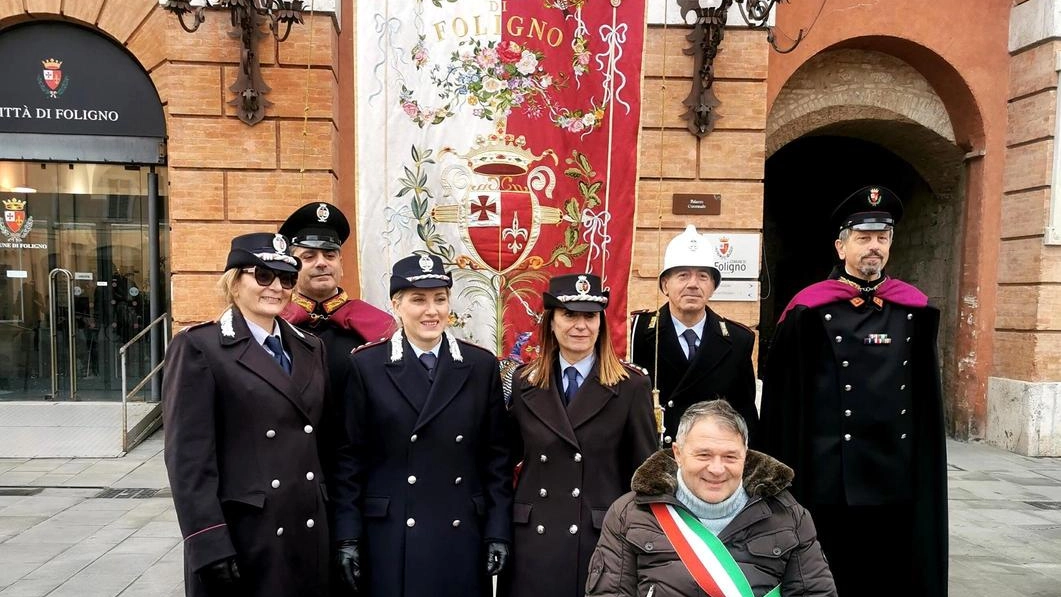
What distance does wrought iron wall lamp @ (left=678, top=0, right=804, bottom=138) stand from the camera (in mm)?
5914

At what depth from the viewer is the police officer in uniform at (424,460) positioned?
2510 mm

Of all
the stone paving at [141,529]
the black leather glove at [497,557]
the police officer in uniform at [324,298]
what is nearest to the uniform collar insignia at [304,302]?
the police officer in uniform at [324,298]

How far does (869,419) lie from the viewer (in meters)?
3.09

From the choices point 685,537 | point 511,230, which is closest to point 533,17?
point 511,230

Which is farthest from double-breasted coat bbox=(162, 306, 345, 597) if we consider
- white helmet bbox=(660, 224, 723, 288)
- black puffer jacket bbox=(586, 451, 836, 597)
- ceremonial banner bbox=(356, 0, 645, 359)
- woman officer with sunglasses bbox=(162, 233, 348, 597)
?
ceremonial banner bbox=(356, 0, 645, 359)

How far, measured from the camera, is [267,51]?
6.01 meters

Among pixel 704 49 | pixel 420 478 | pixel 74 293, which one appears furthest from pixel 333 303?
pixel 74 293

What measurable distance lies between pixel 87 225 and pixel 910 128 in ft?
35.1

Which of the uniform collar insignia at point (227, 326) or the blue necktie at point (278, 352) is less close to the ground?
the uniform collar insignia at point (227, 326)

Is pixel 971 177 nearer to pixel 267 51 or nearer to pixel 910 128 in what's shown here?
pixel 910 128

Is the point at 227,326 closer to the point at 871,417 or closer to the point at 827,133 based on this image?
the point at 871,417

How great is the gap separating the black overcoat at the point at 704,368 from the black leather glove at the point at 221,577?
202 cm

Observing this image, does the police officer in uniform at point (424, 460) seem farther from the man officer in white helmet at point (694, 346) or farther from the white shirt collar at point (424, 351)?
the man officer in white helmet at point (694, 346)

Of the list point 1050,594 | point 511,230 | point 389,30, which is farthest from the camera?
point 511,230
